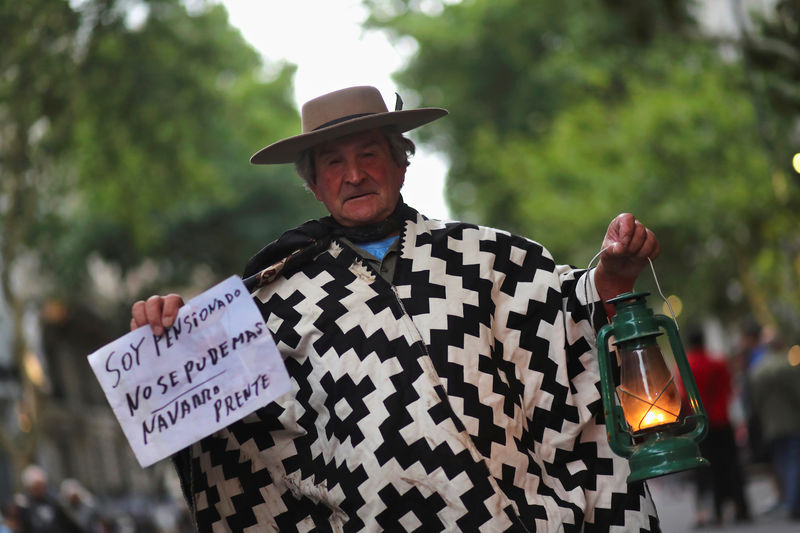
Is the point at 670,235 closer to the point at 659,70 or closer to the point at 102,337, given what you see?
the point at 659,70

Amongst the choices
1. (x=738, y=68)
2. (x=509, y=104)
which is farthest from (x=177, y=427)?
(x=509, y=104)

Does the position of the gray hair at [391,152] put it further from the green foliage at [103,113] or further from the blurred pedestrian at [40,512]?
the green foliage at [103,113]

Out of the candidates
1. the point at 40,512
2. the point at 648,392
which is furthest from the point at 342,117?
the point at 40,512

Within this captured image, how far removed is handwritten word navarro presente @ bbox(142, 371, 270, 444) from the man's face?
0.66 meters

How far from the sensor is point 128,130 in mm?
21094

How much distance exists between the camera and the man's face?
4.35 meters

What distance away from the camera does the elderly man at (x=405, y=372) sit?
3891mm

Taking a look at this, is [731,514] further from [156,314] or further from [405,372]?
[156,314]

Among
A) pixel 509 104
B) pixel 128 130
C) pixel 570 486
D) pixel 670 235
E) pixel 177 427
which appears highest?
pixel 509 104

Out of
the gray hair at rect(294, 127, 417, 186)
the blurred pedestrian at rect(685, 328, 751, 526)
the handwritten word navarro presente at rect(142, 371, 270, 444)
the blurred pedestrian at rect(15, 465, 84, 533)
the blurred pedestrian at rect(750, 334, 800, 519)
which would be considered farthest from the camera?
the blurred pedestrian at rect(15, 465, 84, 533)

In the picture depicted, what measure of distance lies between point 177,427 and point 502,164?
2733cm

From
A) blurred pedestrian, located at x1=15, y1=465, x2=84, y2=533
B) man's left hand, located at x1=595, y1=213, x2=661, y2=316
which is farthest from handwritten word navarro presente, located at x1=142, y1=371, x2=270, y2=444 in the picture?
blurred pedestrian, located at x1=15, y1=465, x2=84, y2=533

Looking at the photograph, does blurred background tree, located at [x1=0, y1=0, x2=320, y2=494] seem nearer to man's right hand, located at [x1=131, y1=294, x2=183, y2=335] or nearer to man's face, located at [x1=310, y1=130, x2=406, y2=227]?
man's face, located at [x1=310, y1=130, x2=406, y2=227]

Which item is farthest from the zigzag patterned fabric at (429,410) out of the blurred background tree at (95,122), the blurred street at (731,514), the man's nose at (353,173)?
the blurred background tree at (95,122)
